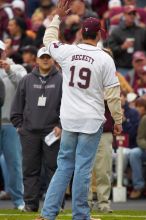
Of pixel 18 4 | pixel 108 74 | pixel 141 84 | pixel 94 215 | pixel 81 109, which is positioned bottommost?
pixel 94 215

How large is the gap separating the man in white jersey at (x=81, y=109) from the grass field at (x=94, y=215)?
1321 millimetres

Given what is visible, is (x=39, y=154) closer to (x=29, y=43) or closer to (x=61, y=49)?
(x=61, y=49)

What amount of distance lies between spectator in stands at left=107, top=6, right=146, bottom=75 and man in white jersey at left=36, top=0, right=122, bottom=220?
380 inches

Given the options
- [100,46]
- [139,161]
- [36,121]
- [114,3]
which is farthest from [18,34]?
[36,121]

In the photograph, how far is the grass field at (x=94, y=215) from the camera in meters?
13.6

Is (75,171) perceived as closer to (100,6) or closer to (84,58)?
(84,58)

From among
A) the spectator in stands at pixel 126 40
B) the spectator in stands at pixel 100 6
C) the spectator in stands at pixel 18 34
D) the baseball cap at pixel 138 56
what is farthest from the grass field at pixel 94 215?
the spectator in stands at pixel 100 6

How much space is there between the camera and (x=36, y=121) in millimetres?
14555

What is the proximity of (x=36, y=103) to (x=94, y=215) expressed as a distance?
176 cm

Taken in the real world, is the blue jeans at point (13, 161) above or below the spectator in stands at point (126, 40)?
below

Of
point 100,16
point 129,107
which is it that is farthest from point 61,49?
point 100,16

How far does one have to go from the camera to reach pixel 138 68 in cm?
2092

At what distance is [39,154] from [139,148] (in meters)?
4.29

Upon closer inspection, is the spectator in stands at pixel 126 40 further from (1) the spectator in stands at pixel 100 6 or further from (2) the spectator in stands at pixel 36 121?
(2) the spectator in stands at pixel 36 121
